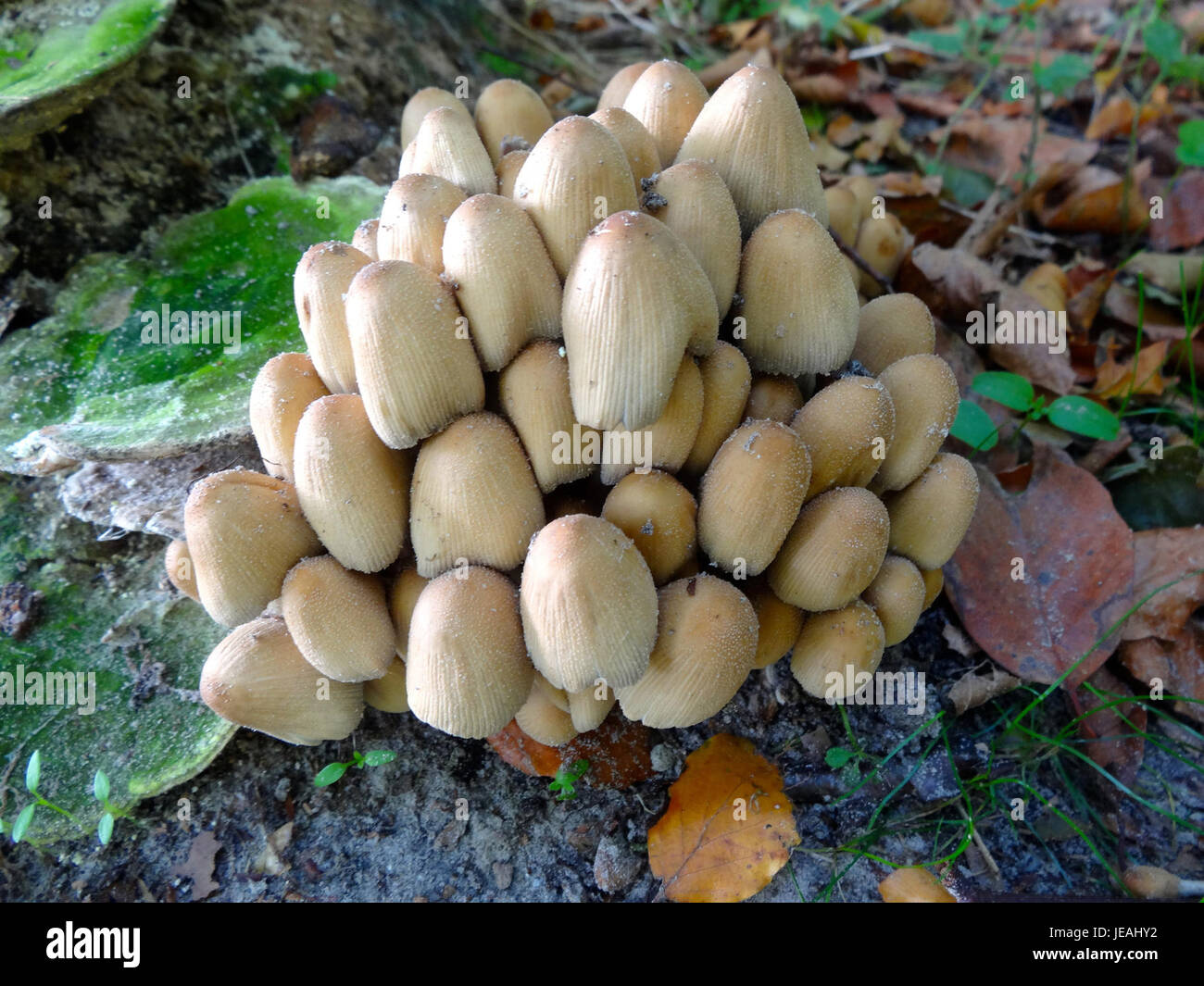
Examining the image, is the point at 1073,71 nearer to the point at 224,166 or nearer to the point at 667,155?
the point at 667,155

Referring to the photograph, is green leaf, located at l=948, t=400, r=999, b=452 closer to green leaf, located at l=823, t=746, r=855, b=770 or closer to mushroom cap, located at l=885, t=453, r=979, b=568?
mushroom cap, located at l=885, t=453, r=979, b=568

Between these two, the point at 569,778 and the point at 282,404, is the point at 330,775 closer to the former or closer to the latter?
the point at 569,778

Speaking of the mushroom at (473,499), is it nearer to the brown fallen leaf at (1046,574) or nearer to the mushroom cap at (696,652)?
the mushroom cap at (696,652)

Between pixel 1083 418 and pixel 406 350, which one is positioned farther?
pixel 1083 418

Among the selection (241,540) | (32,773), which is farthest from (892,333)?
(32,773)

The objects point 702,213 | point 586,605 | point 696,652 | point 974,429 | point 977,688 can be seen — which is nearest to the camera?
point 586,605

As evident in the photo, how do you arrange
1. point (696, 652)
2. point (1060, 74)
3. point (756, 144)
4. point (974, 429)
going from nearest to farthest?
point (696, 652)
point (756, 144)
point (974, 429)
point (1060, 74)

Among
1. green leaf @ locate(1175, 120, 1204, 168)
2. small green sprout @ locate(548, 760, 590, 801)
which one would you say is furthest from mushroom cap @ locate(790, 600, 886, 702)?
green leaf @ locate(1175, 120, 1204, 168)
